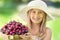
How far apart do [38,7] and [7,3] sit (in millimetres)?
2459

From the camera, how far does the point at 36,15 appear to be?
1671 mm

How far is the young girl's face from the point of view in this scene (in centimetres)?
168

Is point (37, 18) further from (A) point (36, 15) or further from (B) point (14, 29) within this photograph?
(B) point (14, 29)

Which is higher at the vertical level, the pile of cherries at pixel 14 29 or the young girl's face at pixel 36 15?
the young girl's face at pixel 36 15

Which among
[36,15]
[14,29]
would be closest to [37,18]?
[36,15]

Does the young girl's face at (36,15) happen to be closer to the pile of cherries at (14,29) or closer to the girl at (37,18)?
the girl at (37,18)

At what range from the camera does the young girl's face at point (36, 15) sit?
1677 millimetres

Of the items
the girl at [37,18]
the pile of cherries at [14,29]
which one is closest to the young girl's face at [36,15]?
the girl at [37,18]

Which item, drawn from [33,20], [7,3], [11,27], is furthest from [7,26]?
[7,3]

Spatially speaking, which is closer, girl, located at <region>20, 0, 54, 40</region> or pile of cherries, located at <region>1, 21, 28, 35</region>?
pile of cherries, located at <region>1, 21, 28, 35</region>

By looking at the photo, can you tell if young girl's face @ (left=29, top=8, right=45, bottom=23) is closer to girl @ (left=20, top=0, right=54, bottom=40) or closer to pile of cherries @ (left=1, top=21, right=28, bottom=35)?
girl @ (left=20, top=0, right=54, bottom=40)

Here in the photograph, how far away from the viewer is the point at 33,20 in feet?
5.60

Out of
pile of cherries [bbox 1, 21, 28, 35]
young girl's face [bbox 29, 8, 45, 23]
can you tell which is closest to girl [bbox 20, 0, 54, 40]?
young girl's face [bbox 29, 8, 45, 23]

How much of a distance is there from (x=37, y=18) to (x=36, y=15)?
0.09 feet
